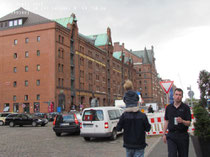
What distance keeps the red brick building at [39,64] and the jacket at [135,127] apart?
4189cm

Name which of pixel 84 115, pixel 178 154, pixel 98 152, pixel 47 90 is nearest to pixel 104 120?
pixel 84 115

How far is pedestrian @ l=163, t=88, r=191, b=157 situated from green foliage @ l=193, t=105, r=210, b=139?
128 centimetres

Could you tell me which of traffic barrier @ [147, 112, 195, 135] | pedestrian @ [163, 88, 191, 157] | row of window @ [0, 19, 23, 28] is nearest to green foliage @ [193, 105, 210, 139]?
pedestrian @ [163, 88, 191, 157]

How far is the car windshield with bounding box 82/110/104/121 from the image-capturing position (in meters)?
13.8

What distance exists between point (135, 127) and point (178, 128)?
3.38 feet

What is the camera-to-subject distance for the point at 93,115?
45.6ft

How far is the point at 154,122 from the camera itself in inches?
619

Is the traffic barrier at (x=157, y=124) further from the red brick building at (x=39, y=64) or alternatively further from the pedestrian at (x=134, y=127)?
the red brick building at (x=39, y=64)

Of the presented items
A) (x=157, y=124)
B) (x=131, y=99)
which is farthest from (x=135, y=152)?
(x=157, y=124)

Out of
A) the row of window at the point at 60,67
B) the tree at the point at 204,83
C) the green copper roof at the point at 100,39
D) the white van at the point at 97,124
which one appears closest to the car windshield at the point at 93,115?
the white van at the point at 97,124

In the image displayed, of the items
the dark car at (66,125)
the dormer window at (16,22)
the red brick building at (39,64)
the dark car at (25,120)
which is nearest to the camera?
the dark car at (66,125)

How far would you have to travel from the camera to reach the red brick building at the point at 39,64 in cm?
4756

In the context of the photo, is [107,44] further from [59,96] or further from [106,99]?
[59,96]

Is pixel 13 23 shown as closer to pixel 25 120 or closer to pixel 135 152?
pixel 25 120
